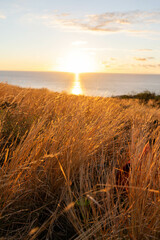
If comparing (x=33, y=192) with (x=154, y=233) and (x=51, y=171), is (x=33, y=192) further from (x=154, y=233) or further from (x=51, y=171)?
(x=154, y=233)

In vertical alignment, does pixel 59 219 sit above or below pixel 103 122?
below

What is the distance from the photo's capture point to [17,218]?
1.68 m

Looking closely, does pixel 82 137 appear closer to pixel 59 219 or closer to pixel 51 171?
pixel 51 171

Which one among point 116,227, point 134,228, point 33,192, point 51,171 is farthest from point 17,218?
point 134,228

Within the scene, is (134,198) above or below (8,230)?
above

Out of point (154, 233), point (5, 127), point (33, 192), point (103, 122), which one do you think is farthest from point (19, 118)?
point (154, 233)

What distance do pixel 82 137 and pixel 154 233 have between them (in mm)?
1148

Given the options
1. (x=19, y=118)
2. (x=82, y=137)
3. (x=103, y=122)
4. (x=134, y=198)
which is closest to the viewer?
(x=134, y=198)

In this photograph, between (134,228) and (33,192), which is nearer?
(134,228)

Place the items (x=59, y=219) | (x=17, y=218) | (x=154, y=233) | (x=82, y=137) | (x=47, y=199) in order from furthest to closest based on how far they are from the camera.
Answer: (x=82, y=137) < (x=47, y=199) < (x=59, y=219) < (x=17, y=218) < (x=154, y=233)

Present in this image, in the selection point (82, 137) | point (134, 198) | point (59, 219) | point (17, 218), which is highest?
point (82, 137)

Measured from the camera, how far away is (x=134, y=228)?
144 centimetres

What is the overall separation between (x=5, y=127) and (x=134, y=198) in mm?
1937

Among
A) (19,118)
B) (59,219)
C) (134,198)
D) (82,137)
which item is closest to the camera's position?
(134,198)
